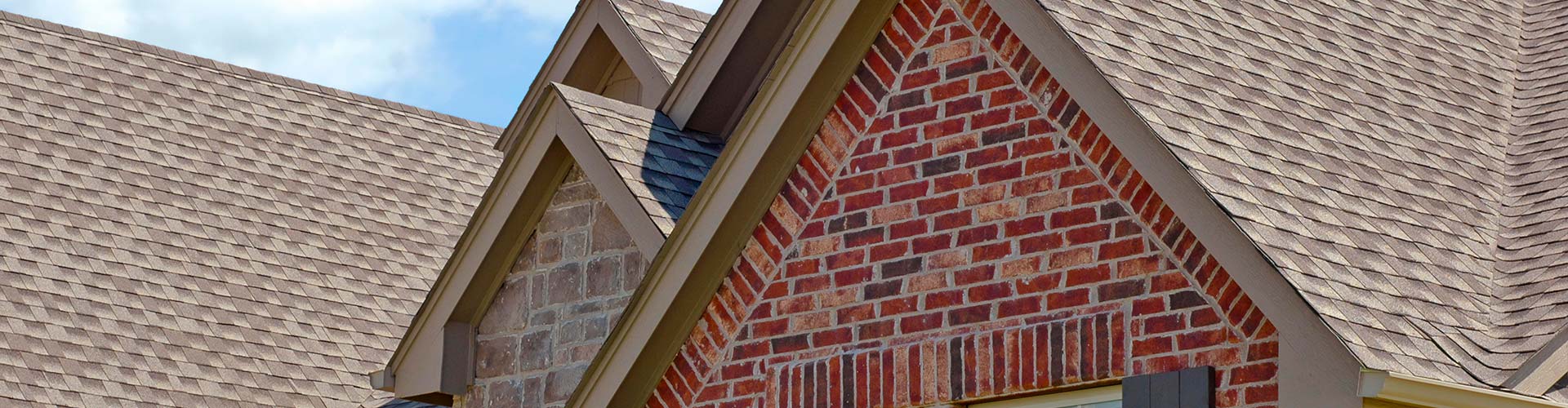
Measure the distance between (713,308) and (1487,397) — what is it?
3.81 metres

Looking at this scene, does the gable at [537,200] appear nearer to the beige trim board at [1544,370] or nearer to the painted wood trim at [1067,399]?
the painted wood trim at [1067,399]

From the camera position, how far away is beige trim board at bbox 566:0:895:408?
31.7 feet

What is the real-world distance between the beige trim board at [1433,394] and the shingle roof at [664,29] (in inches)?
248

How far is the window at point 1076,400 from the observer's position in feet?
27.4

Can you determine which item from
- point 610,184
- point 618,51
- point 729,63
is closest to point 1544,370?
point 610,184

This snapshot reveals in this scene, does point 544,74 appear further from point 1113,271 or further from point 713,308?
point 1113,271

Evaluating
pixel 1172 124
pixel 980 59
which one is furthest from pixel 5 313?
pixel 1172 124

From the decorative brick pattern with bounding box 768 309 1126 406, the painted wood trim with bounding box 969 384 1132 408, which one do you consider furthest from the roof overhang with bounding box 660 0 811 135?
the painted wood trim with bounding box 969 384 1132 408

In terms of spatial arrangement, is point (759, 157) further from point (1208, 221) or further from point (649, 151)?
point (1208, 221)

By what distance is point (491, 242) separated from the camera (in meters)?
11.6

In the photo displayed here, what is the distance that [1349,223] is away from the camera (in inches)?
329

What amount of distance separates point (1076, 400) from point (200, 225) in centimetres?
974

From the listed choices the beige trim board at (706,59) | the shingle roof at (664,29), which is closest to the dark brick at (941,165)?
the beige trim board at (706,59)

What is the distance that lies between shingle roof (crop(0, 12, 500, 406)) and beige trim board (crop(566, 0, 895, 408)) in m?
5.40
